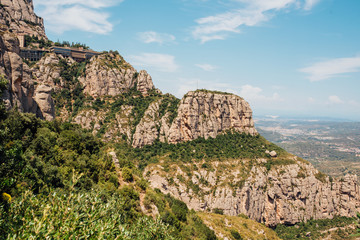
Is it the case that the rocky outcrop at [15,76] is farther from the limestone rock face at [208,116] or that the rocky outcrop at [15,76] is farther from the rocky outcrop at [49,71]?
the rocky outcrop at [49,71]

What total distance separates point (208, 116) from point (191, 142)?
14.1 m

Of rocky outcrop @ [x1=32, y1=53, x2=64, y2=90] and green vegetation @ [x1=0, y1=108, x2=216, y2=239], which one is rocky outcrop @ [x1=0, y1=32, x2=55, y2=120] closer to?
green vegetation @ [x1=0, y1=108, x2=216, y2=239]

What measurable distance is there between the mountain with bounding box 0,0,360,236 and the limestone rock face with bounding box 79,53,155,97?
46 centimetres

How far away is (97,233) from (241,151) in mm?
79406

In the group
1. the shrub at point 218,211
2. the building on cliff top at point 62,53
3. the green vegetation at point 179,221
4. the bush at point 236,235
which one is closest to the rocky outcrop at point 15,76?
the green vegetation at point 179,221

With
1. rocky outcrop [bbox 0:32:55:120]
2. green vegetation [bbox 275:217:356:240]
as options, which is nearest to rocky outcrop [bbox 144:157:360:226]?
green vegetation [bbox 275:217:356:240]

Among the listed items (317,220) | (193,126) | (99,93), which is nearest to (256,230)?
(317,220)

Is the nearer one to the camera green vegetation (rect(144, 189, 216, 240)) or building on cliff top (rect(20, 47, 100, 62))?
green vegetation (rect(144, 189, 216, 240))

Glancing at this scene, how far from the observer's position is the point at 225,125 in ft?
317

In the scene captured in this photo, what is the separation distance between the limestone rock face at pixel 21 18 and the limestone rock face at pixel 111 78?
41.8 metres

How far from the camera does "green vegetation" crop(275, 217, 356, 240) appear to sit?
67438mm

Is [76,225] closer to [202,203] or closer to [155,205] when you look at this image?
[155,205]

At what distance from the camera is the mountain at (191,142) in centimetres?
7312

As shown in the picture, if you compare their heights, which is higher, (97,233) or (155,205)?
(97,233)
